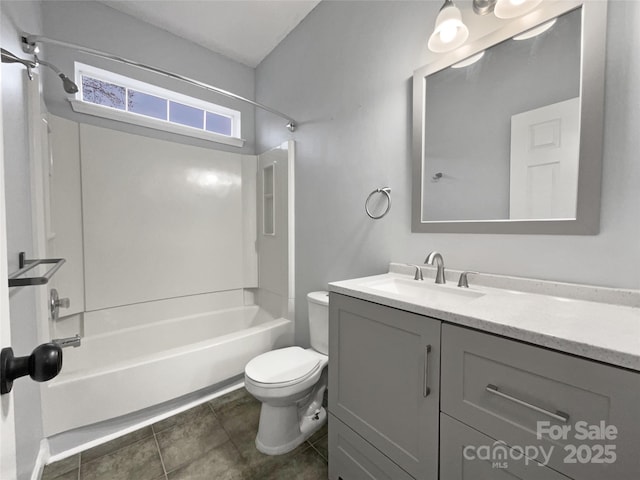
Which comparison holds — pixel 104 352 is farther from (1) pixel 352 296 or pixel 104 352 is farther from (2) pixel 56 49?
(2) pixel 56 49

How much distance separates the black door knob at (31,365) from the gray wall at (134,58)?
2322mm

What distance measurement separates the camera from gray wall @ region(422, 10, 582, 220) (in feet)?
3.18

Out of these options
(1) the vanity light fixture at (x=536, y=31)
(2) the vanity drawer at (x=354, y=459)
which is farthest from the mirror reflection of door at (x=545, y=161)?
(2) the vanity drawer at (x=354, y=459)

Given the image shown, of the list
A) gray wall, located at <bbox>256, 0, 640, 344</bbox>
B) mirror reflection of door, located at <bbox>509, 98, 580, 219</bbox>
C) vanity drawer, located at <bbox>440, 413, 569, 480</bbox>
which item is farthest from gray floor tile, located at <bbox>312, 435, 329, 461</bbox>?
mirror reflection of door, located at <bbox>509, 98, 580, 219</bbox>

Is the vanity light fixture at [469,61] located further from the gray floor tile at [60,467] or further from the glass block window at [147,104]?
the gray floor tile at [60,467]

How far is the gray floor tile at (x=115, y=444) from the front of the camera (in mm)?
1432

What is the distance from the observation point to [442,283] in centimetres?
122

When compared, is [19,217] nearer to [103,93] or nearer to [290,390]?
[290,390]

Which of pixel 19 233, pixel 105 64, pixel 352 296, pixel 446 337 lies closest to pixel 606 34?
pixel 446 337

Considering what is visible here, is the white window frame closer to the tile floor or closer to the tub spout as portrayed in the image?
the tub spout

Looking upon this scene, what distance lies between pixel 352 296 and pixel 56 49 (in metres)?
2.67

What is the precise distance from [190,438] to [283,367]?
70cm

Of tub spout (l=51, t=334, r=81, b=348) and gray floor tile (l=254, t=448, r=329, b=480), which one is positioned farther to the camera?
gray floor tile (l=254, t=448, r=329, b=480)

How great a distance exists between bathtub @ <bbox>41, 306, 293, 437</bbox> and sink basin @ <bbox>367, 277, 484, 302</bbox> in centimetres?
118
